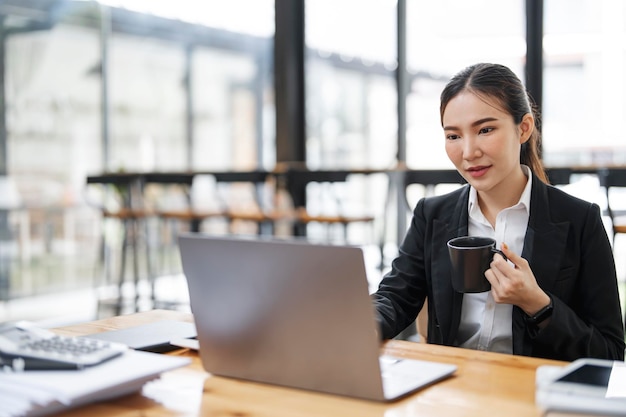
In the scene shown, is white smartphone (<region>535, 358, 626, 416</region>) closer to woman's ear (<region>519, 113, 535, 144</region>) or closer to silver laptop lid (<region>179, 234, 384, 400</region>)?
silver laptop lid (<region>179, 234, 384, 400</region>)

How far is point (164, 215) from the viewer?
17.0 ft

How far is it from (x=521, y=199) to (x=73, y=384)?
3.37ft

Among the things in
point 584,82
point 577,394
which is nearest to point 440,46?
point 584,82

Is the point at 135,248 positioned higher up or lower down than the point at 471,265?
lower down

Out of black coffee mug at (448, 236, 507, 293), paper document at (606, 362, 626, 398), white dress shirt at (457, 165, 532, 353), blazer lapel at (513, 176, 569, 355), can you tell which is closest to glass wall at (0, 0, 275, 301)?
white dress shirt at (457, 165, 532, 353)

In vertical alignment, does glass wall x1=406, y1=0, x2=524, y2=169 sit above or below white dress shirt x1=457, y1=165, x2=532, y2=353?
above

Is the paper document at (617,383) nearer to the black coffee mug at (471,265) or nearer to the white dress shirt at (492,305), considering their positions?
the black coffee mug at (471,265)

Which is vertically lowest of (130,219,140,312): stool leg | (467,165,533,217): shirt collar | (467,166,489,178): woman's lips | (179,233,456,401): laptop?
(130,219,140,312): stool leg

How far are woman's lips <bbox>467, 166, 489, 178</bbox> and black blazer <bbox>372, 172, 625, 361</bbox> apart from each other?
0.13 meters

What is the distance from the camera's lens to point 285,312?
102 cm

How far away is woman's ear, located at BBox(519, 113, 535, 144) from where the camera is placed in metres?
1.67

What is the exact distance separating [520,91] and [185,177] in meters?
3.76

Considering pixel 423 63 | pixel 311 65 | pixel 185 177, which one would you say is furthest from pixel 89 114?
pixel 423 63

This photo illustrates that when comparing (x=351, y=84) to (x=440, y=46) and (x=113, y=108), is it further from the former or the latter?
(x=113, y=108)
